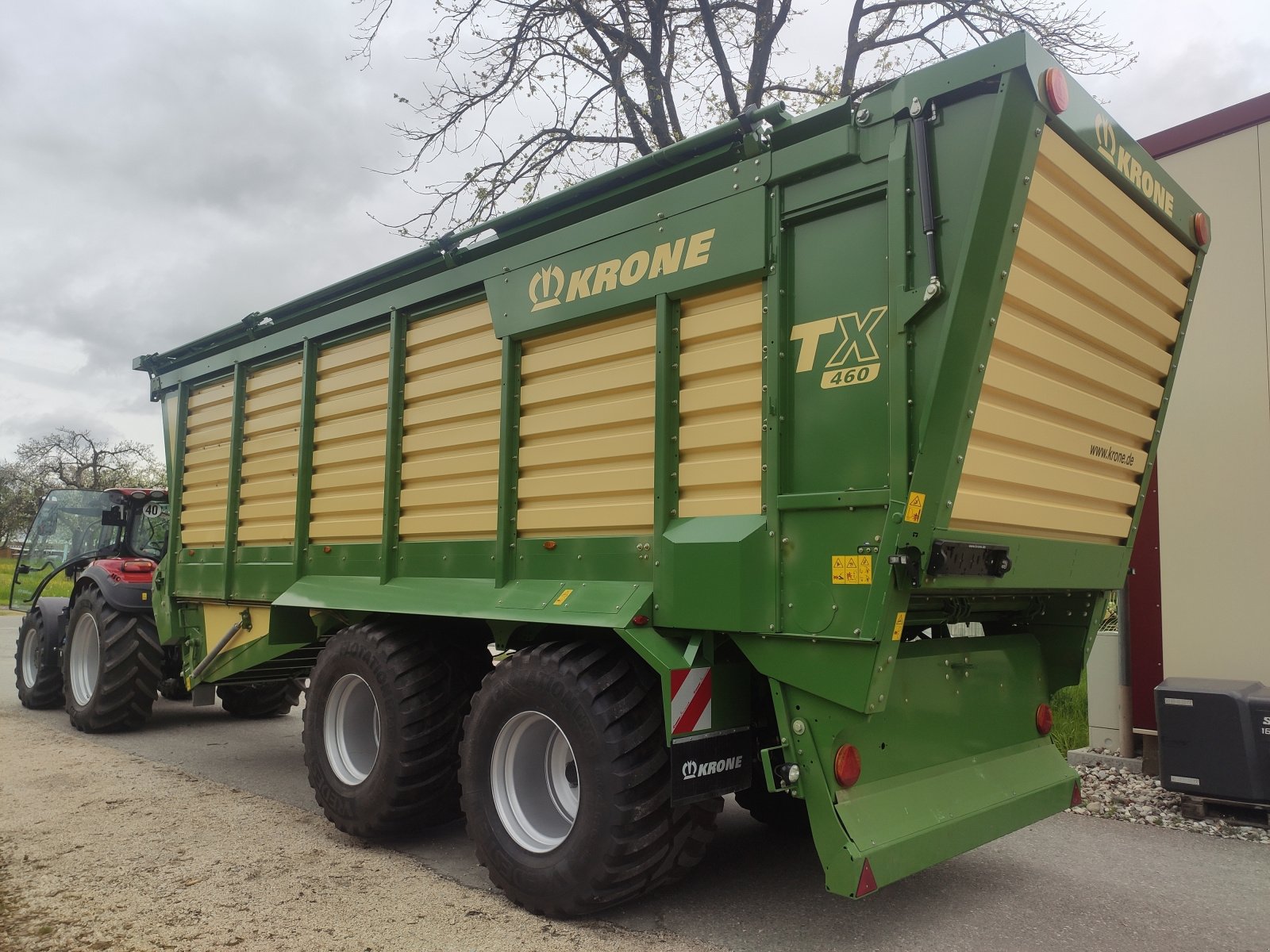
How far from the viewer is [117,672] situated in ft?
25.3

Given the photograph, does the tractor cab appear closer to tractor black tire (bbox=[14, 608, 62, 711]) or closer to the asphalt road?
tractor black tire (bbox=[14, 608, 62, 711])

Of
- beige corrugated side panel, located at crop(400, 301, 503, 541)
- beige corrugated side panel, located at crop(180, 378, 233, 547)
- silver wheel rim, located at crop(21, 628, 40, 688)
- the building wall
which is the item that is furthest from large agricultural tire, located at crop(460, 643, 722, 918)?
silver wheel rim, located at crop(21, 628, 40, 688)

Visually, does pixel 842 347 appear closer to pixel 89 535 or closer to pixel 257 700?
pixel 257 700

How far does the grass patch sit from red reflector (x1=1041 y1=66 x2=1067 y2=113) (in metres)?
4.83

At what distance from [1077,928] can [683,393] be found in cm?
260

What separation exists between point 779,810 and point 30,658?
7899 millimetres

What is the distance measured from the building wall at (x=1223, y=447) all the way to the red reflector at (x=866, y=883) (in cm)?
409

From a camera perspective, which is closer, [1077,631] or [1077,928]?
[1077,928]

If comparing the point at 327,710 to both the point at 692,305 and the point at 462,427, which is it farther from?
the point at 692,305

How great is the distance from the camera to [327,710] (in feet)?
16.8

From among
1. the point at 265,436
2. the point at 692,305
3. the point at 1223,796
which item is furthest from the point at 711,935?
the point at 265,436

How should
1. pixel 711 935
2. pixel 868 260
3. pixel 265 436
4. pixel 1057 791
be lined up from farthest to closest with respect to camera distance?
pixel 265 436 → pixel 1057 791 → pixel 711 935 → pixel 868 260

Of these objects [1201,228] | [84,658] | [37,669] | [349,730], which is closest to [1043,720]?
[1201,228]

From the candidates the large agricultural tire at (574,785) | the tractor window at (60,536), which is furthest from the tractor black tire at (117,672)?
the large agricultural tire at (574,785)
